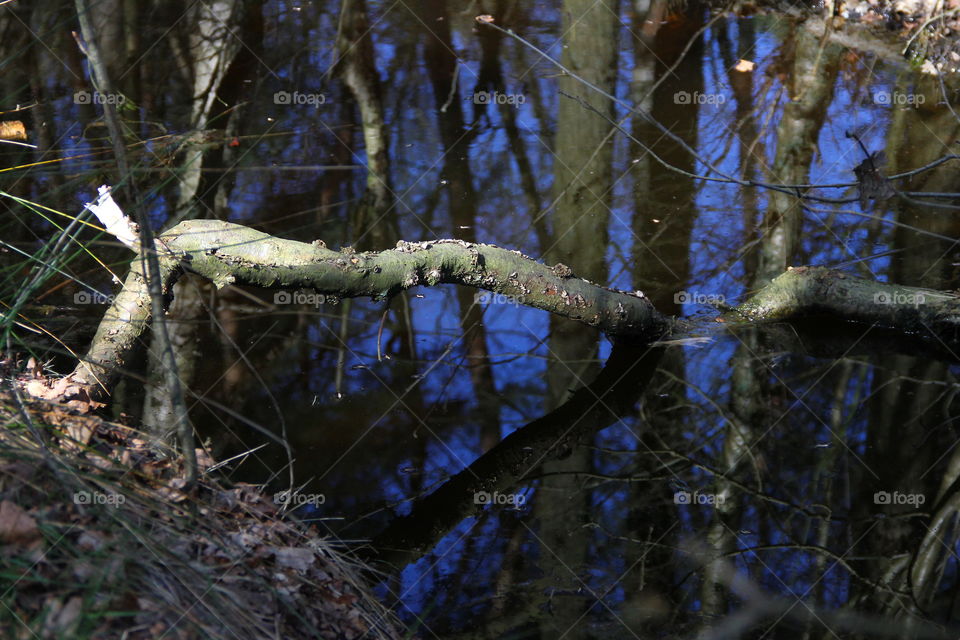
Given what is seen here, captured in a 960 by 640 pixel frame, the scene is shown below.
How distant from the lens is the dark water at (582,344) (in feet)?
9.53

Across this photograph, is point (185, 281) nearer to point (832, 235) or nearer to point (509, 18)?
point (832, 235)

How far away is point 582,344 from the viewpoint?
420cm

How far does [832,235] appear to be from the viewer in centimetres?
489

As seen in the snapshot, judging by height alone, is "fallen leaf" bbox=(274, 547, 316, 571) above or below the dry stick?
below

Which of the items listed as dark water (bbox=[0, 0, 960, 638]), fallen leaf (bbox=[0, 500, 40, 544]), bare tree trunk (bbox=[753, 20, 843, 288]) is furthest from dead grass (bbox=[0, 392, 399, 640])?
bare tree trunk (bbox=[753, 20, 843, 288])

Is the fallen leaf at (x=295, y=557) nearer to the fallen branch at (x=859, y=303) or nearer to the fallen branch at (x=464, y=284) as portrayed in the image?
the fallen branch at (x=464, y=284)

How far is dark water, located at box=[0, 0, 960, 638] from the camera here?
2.90 m

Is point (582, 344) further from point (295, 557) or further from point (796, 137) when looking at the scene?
point (796, 137)

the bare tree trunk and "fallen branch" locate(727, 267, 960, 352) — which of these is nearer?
"fallen branch" locate(727, 267, 960, 352)

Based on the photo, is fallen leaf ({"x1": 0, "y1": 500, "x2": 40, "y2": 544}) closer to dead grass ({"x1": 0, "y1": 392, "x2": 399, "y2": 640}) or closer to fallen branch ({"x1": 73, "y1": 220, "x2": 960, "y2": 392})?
dead grass ({"x1": 0, "y1": 392, "x2": 399, "y2": 640})

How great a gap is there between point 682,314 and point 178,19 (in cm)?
618

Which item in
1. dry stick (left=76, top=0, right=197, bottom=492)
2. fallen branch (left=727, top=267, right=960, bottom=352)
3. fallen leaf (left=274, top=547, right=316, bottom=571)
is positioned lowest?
fallen leaf (left=274, top=547, right=316, bottom=571)

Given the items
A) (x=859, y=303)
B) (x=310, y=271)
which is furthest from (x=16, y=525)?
(x=859, y=303)

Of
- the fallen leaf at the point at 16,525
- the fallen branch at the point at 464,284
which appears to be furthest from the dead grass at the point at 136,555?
the fallen branch at the point at 464,284
